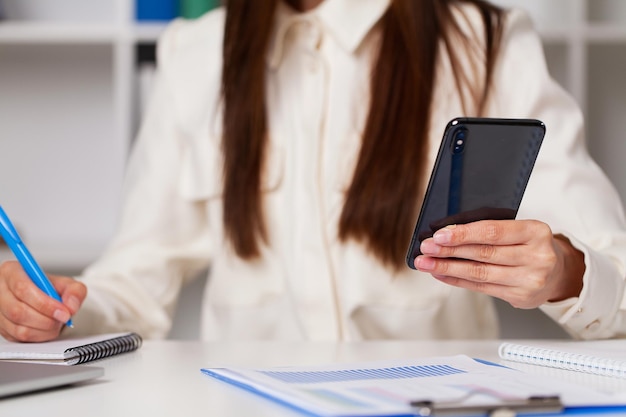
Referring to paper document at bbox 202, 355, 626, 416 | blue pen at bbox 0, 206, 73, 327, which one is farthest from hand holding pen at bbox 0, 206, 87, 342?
paper document at bbox 202, 355, 626, 416

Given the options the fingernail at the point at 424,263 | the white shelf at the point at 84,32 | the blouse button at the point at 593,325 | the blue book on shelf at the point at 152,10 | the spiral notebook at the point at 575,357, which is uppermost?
the blue book on shelf at the point at 152,10

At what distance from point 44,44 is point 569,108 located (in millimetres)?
1239

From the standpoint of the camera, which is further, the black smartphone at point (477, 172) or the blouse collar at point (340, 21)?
the blouse collar at point (340, 21)

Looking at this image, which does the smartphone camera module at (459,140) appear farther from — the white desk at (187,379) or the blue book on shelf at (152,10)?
the blue book on shelf at (152,10)

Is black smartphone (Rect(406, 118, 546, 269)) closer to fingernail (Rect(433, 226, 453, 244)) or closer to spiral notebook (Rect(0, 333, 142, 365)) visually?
fingernail (Rect(433, 226, 453, 244))

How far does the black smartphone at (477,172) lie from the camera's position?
827 millimetres

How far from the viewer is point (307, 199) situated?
141cm

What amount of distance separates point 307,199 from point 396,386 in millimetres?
758

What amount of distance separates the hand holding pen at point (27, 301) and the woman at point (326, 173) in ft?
0.60

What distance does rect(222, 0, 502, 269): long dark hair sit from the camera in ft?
4.38

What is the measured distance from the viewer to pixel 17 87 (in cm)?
222

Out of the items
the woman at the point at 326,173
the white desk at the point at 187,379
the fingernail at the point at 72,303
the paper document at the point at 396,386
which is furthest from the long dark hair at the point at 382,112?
the paper document at the point at 396,386

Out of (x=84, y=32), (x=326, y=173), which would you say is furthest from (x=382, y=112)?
(x=84, y=32)

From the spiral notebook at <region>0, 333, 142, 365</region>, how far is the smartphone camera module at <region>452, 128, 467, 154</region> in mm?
437
